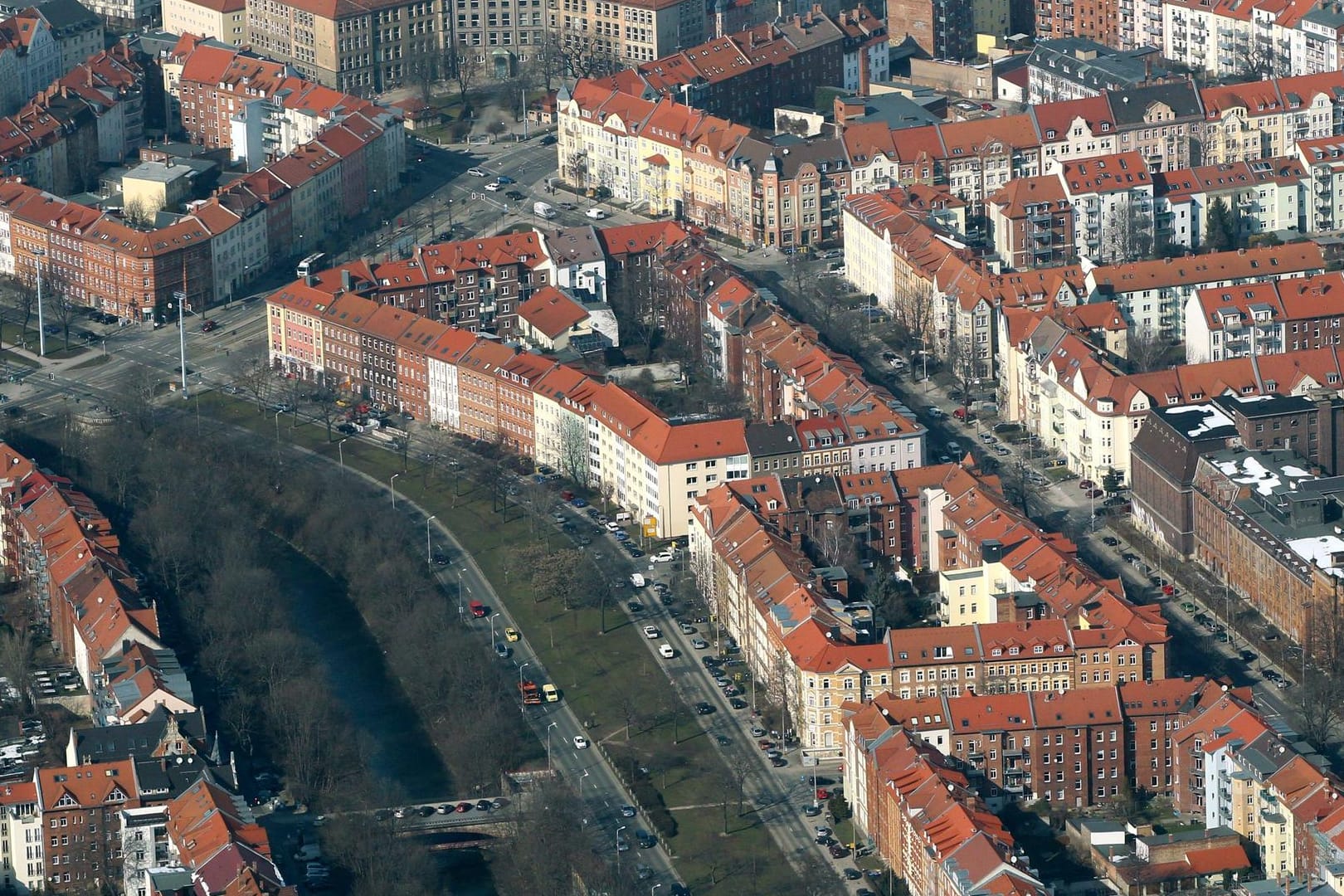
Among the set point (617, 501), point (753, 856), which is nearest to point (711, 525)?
point (617, 501)

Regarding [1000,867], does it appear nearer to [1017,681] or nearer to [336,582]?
[1017,681]

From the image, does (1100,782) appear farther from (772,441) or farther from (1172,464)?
(772,441)

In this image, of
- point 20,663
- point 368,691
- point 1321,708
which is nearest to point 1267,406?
point 1321,708

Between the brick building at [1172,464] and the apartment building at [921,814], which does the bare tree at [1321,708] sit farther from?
the brick building at [1172,464]

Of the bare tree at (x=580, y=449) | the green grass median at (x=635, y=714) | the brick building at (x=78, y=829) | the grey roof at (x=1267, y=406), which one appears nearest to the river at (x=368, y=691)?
the green grass median at (x=635, y=714)

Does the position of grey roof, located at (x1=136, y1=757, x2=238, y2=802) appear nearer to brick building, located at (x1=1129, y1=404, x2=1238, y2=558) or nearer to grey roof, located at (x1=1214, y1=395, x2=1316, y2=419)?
brick building, located at (x1=1129, y1=404, x2=1238, y2=558)
